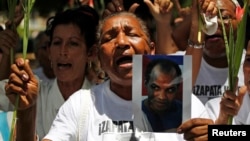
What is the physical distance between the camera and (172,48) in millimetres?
4082

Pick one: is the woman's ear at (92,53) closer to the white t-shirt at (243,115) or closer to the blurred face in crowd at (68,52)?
the blurred face in crowd at (68,52)

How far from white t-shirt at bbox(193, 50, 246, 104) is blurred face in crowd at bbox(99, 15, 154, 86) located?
62cm

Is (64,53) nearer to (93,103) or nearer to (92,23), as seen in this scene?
(92,23)

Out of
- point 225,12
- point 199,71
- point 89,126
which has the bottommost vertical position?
point 89,126

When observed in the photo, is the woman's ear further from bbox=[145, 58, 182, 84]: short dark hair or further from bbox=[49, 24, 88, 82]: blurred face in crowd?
bbox=[145, 58, 182, 84]: short dark hair

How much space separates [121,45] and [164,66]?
327 mm

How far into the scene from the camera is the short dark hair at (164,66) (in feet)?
9.59

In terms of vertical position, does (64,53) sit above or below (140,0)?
below

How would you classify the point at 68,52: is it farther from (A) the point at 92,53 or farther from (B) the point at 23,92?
(B) the point at 23,92

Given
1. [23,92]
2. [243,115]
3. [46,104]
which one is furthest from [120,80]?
[46,104]

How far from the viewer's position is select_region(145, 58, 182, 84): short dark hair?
2.92 meters

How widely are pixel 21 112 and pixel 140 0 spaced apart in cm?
144

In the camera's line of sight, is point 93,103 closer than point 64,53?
Yes

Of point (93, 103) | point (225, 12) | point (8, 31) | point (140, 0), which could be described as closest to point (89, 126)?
point (93, 103)
